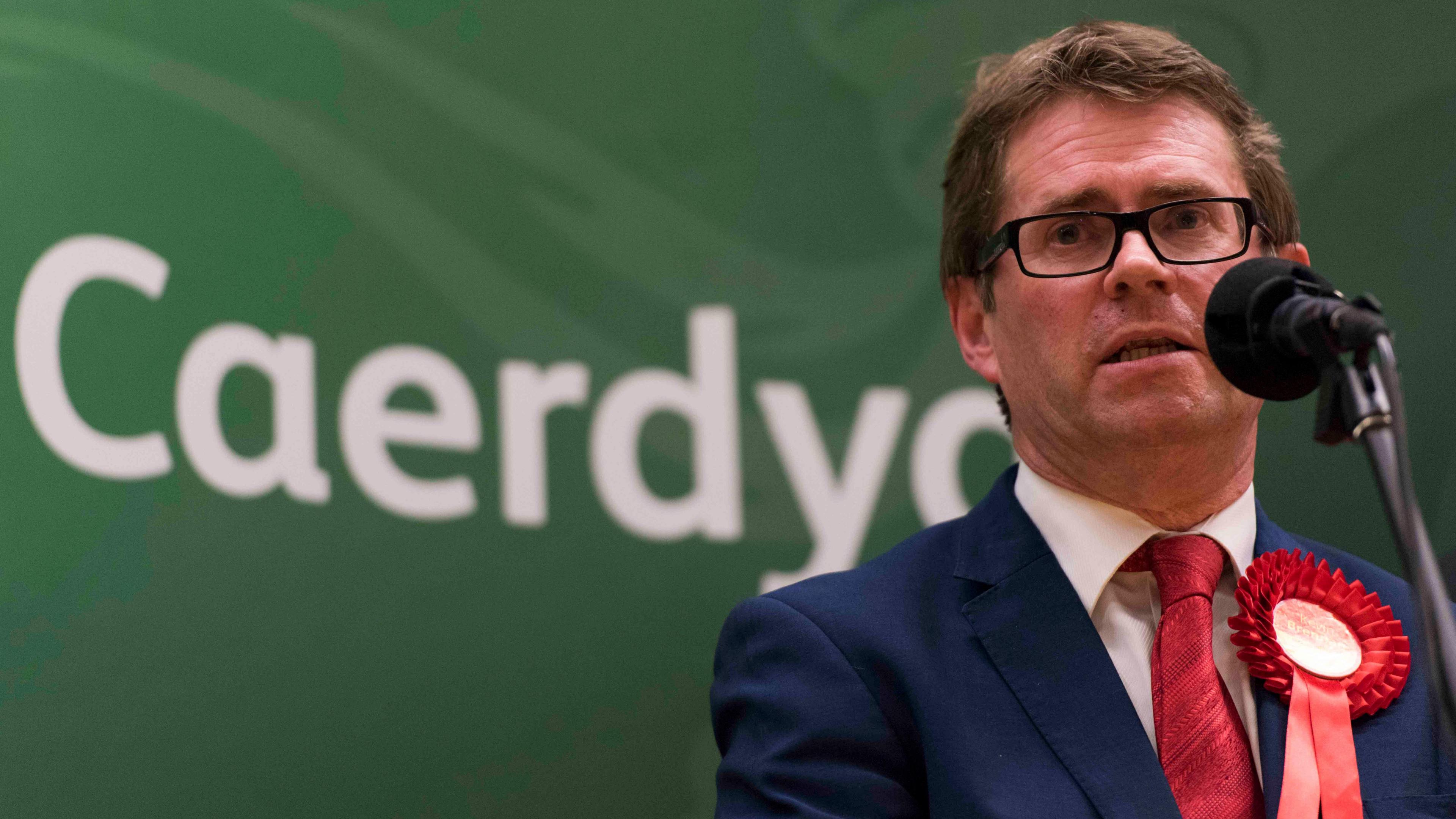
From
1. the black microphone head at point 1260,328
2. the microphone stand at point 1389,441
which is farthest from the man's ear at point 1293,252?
the microphone stand at point 1389,441

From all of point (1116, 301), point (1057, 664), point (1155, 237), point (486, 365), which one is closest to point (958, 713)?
point (1057, 664)

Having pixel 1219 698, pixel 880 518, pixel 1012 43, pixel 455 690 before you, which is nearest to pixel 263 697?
pixel 455 690

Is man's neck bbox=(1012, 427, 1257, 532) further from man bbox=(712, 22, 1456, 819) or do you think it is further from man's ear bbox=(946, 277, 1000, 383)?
man's ear bbox=(946, 277, 1000, 383)

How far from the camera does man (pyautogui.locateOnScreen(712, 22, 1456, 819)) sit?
4.48 ft

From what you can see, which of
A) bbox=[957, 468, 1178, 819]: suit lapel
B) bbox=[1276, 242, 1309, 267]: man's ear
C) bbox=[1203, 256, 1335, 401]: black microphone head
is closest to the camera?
bbox=[1203, 256, 1335, 401]: black microphone head

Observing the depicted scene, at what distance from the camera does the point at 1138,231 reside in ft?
5.02

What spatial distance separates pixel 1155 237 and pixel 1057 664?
0.54 m

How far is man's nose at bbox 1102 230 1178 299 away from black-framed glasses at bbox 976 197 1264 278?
0.01 meters

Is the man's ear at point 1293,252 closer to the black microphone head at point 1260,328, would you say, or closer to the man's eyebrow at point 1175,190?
the man's eyebrow at point 1175,190

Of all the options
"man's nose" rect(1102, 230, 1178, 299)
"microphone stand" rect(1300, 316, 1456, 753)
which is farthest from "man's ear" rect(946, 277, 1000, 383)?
"microphone stand" rect(1300, 316, 1456, 753)

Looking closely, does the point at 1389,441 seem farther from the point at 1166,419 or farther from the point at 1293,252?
the point at 1293,252

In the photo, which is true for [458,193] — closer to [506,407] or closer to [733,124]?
[506,407]

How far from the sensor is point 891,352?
2154mm

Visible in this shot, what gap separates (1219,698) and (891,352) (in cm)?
91
